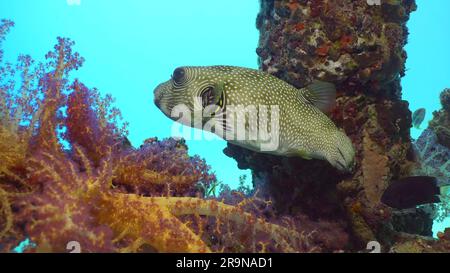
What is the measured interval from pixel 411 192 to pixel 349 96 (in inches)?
64.3

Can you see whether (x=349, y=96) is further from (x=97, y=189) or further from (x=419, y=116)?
(x=419, y=116)

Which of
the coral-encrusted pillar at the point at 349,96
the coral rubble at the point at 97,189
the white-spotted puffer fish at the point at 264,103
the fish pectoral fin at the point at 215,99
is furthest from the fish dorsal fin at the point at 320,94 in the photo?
the coral rubble at the point at 97,189

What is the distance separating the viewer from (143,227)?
9.92 ft

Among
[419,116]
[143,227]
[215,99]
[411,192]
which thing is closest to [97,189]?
[143,227]

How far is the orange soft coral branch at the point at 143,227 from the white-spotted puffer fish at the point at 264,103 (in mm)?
1197

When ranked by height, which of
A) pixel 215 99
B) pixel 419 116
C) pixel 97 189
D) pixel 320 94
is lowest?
pixel 97 189

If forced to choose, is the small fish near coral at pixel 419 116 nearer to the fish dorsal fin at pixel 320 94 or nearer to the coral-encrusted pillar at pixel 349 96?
the coral-encrusted pillar at pixel 349 96

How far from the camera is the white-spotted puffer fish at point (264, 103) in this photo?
12.1 ft

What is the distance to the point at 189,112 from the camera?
3699mm

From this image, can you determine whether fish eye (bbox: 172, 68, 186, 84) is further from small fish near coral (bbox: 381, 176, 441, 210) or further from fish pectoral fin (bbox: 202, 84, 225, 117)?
small fish near coral (bbox: 381, 176, 441, 210)

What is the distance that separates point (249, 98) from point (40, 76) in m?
2.65

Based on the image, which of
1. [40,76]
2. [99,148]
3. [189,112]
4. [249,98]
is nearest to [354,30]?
[249,98]
